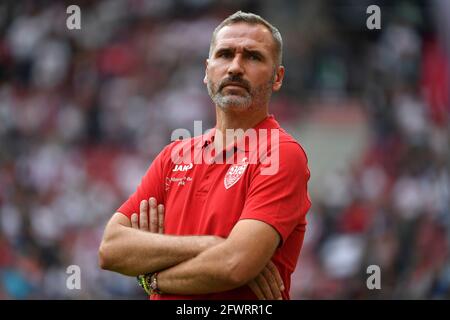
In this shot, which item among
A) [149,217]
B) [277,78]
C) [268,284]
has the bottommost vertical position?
[268,284]

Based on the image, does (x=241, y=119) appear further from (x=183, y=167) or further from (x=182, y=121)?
(x=182, y=121)

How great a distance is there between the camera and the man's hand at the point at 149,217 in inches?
155

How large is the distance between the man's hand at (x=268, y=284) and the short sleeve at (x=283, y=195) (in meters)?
0.14

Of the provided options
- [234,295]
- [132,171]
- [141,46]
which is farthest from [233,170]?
[141,46]

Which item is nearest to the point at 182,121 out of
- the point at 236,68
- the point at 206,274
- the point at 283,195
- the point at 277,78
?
the point at 277,78

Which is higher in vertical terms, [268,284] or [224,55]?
[224,55]

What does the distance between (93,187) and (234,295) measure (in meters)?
7.63

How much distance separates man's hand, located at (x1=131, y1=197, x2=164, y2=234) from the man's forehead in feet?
2.66

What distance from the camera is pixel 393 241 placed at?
906 centimetres

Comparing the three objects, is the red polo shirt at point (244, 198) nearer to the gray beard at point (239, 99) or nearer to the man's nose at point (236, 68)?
the gray beard at point (239, 99)

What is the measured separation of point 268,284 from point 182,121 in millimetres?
7929

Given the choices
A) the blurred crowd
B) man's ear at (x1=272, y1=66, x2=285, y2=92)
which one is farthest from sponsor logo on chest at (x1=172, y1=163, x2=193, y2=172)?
the blurred crowd

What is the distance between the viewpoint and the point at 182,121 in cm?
1148

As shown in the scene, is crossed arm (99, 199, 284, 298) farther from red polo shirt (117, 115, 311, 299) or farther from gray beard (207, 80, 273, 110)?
gray beard (207, 80, 273, 110)
